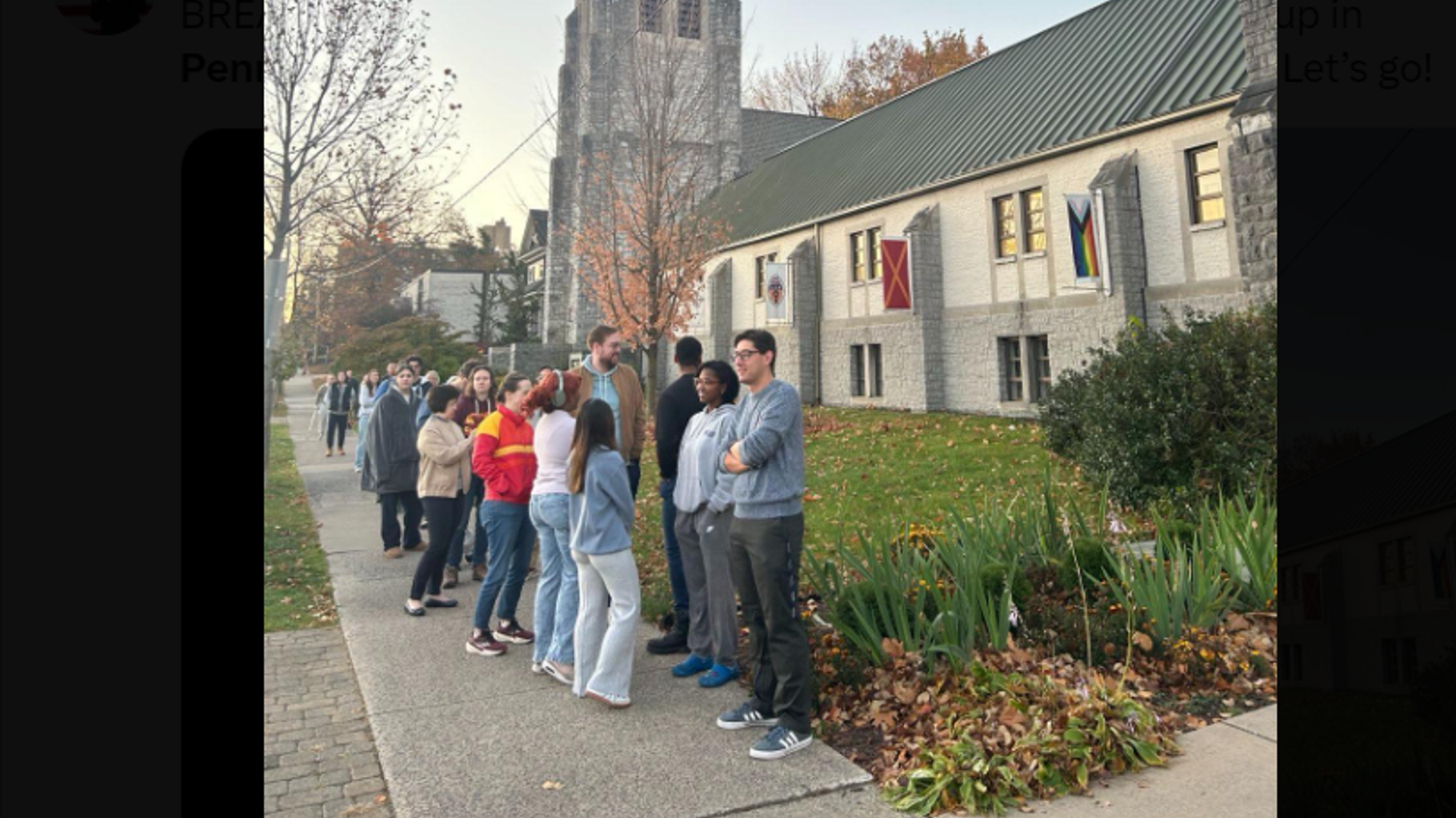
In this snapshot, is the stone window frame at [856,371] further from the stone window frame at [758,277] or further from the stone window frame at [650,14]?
the stone window frame at [650,14]

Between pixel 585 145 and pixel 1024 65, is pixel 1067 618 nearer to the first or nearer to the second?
pixel 1024 65

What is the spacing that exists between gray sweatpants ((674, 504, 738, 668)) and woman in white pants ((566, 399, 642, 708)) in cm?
43

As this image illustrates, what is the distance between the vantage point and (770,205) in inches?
1287

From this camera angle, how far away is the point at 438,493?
23.5 ft

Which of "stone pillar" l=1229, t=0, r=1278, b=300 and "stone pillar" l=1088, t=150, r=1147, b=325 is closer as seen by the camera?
"stone pillar" l=1229, t=0, r=1278, b=300

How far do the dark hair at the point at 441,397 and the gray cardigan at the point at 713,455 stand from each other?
3.08 meters

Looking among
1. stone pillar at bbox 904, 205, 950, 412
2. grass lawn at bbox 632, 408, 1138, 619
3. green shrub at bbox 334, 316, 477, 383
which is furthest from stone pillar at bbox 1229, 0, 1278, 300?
green shrub at bbox 334, 316, 477, 383

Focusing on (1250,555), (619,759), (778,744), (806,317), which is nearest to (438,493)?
(619,759)

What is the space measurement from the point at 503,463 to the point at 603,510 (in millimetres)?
1513

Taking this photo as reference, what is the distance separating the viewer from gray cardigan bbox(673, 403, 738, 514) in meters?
4.99

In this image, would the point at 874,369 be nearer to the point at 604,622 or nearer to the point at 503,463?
the point at 503,463

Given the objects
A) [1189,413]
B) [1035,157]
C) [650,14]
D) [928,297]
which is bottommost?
[1189,413]

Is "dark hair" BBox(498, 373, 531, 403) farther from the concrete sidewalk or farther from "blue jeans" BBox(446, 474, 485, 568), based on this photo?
"blue jeans" BBox(446, 474, 485, 568)
